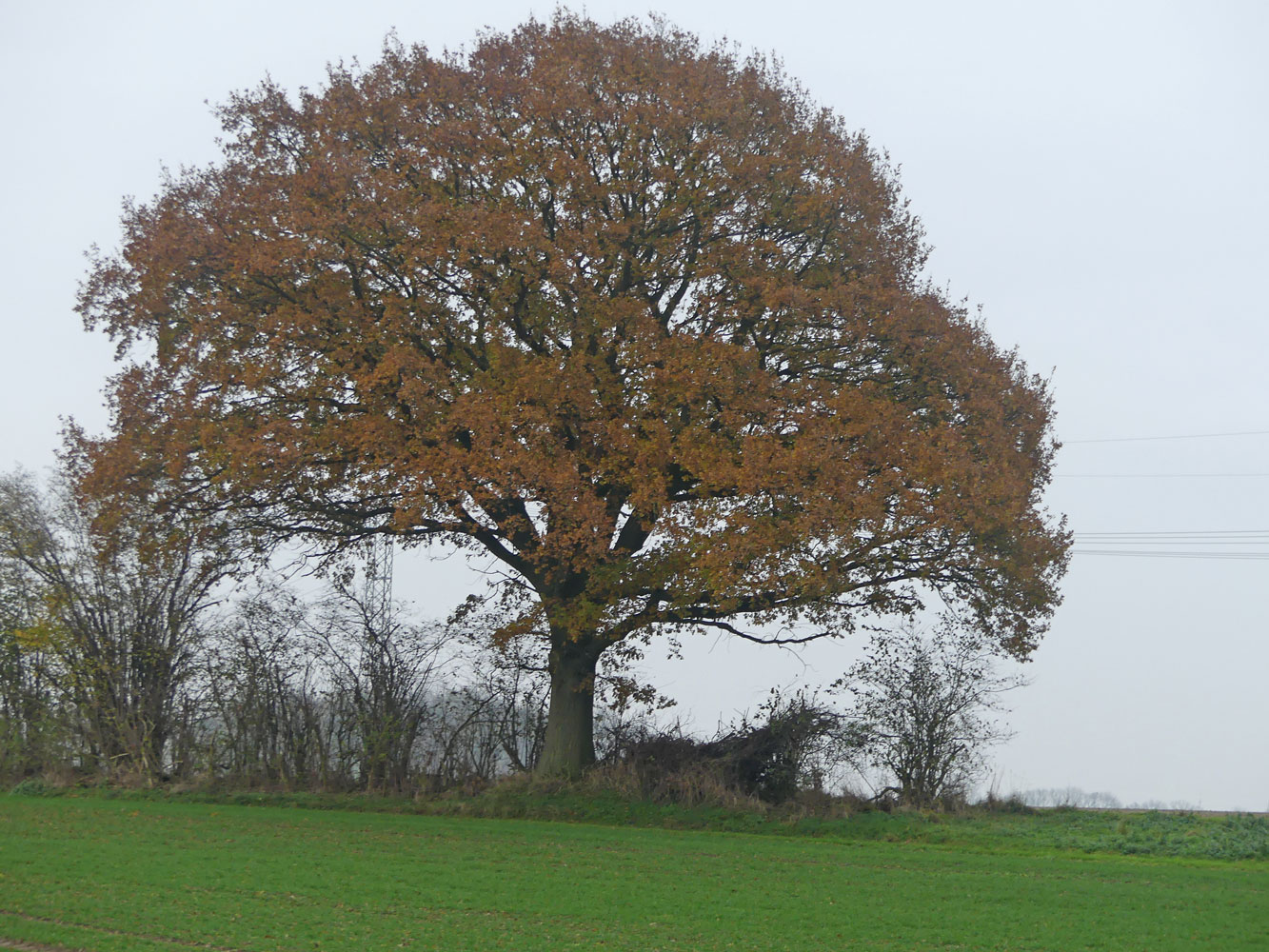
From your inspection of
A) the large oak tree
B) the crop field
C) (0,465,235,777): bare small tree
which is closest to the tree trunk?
the large oak tree

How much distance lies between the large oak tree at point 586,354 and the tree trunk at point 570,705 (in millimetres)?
53

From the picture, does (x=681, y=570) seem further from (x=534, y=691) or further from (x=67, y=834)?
(x=67, y=834)

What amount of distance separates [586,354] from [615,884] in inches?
366

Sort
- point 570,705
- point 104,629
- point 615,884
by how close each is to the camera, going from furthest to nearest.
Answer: point 104,629, point 570,705, point 615,884

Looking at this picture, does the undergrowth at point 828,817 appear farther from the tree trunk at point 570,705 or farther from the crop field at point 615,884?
the tree trunk at point 570,705

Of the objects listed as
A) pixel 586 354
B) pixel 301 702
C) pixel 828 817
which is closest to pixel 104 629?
pixel 301 702

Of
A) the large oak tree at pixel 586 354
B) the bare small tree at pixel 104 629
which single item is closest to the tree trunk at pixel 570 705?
the large oak tree at pixel 586 354

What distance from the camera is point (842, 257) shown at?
19.4 metres

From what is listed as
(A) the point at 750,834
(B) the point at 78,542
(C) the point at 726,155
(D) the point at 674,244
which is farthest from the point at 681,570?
(B) the point at 78,542

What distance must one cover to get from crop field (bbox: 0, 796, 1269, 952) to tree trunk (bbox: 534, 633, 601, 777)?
7.16 ft

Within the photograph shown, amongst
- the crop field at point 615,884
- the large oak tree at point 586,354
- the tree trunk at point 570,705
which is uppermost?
the large oak tree at point 586,354

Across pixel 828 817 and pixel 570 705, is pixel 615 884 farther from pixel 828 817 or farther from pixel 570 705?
pixel 570 705

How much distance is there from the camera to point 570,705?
796 inches

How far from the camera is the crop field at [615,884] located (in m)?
9.12
